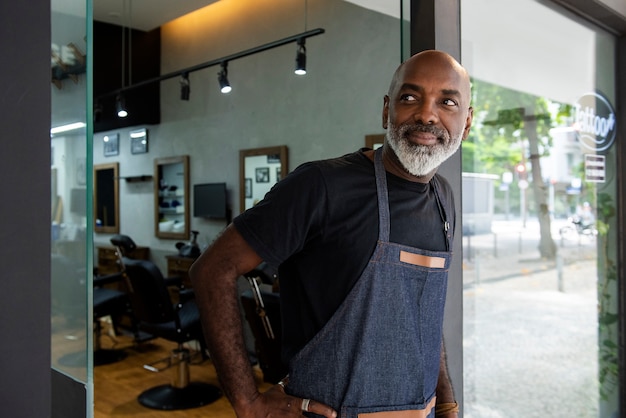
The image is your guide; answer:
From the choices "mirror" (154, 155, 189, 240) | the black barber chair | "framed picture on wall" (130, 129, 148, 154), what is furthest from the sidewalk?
"framed picture on wall" (130, 129, 148, 154)

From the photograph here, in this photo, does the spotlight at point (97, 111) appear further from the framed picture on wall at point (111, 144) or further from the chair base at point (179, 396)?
the chair base at point (179, 396)

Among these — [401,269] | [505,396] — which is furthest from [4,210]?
[505,396]

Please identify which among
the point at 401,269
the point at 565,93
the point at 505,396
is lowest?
the point at 505,396

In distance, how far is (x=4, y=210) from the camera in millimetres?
916

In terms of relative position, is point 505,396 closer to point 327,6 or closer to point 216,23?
point 327,6

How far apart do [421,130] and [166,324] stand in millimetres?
3538

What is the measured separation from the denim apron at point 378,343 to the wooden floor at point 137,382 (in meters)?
3.00

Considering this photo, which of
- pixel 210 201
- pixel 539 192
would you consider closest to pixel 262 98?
pixel 210 201

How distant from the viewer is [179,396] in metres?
4.41

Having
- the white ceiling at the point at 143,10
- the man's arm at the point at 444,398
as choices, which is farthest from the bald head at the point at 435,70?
the white ceiling at the point at 143,10

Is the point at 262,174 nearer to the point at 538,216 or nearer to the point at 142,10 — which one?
the point at 142,10

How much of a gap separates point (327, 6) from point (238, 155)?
1.84 metres

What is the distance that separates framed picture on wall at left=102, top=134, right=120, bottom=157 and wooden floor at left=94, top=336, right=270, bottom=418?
2676mm

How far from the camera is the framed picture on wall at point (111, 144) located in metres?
7.59
